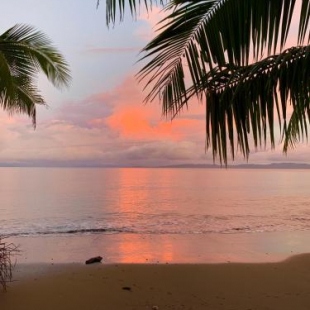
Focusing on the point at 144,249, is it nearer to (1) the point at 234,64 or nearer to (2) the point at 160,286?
(2) the point at 160,286

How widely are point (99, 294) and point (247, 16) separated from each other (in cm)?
624

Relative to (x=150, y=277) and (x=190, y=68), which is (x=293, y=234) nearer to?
(x=150, y=277)

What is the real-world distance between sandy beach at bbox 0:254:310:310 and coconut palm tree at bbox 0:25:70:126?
3500 mm

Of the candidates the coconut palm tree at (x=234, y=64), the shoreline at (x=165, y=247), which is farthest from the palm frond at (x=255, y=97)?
the shoreline at (x=165, y=247)

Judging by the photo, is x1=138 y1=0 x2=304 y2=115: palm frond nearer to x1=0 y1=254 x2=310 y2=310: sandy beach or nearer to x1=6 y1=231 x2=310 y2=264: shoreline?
x1=0 y1=254 x2=310 y2=310: sandy beach

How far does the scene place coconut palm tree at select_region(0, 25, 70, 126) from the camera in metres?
6.54

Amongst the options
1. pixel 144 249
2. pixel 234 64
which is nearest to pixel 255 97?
pixel 234 64

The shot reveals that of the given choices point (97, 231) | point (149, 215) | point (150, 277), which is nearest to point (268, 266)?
point (150, 277)

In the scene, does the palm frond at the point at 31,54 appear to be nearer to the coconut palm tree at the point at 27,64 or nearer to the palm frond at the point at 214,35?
the coconut palm tree at the point at 27,64

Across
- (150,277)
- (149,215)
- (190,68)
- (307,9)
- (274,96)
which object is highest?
(307,9)

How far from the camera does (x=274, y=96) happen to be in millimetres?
2461

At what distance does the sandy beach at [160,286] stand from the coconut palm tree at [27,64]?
3.50 meters

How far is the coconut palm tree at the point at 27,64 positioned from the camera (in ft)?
21.5

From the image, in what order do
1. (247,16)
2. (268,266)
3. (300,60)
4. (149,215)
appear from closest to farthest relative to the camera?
1. (247,16)
2. (300,60)
3. (268,266)
4. (149,215)
